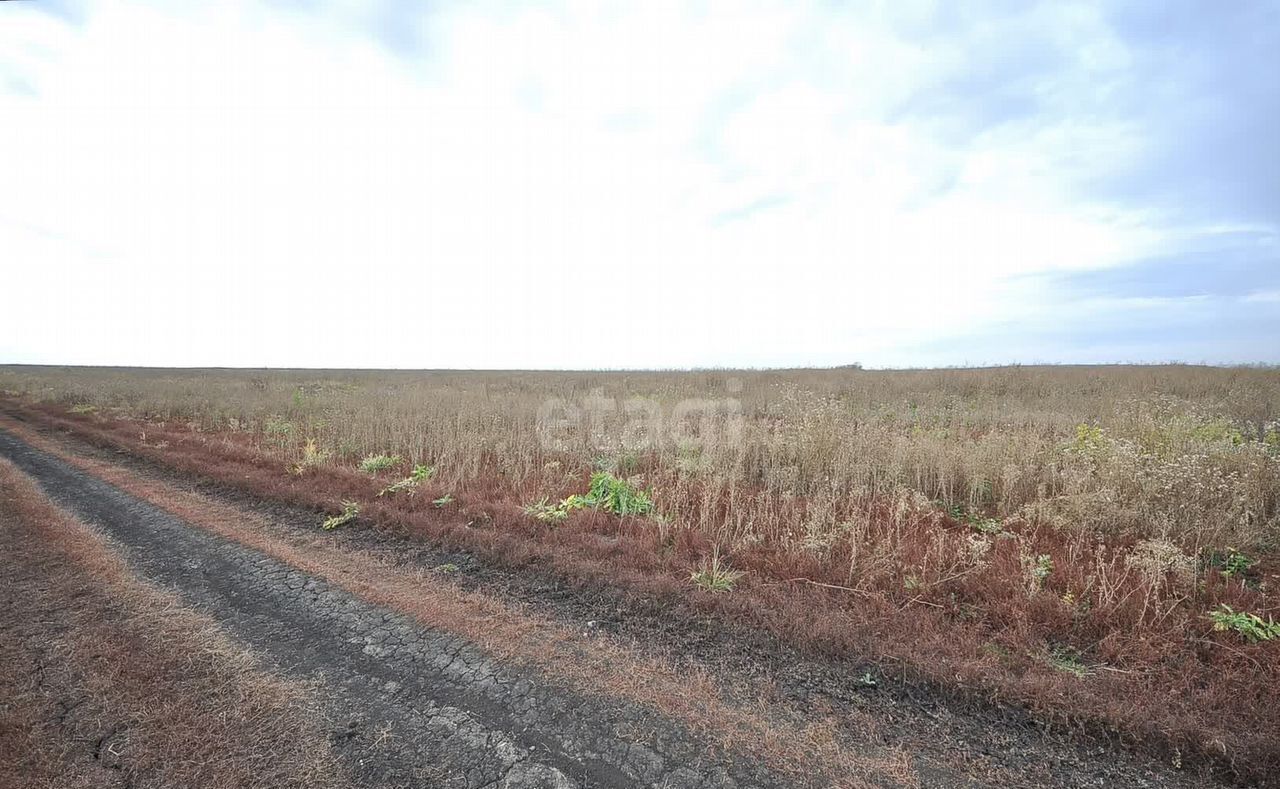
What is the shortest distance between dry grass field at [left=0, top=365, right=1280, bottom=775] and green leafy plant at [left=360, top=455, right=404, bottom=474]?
0.07 m

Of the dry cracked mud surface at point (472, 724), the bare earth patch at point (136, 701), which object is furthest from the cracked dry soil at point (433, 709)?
the bare earth patch at point (136, 701)

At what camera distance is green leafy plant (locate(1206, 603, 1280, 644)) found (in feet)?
10.7

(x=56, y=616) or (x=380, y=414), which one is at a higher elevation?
(x=380, y=414)

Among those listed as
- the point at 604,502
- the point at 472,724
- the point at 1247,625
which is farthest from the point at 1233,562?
the point at 472,724

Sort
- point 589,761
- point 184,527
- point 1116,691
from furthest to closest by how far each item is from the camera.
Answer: point 184,527, point 1116,691, point 589,761

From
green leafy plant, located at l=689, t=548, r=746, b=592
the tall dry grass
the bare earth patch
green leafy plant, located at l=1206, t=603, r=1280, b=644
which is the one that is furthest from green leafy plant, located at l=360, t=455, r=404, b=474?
green leafy plant, located at l=1206, t=603, r=1280, b=644

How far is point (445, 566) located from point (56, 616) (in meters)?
2.77

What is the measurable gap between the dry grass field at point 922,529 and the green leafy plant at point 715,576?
19 mm

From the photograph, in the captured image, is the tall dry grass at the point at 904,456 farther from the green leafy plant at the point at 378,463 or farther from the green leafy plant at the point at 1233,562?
the green leafy plant at the point at 378,463

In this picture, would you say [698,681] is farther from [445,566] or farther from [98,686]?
[98,686]

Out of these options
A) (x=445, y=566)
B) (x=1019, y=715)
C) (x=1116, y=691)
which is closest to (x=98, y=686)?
(x=445, y=566)

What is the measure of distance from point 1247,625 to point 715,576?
143 inches

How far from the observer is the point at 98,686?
115 inches

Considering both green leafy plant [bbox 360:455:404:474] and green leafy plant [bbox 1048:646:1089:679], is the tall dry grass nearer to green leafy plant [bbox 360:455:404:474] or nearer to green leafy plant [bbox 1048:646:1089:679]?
green leafy plant [bbox 360:455:404:474]
